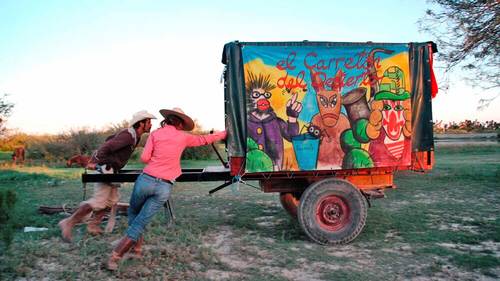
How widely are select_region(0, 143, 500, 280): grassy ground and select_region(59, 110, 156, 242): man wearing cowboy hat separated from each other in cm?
28

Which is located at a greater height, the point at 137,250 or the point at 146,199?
the point at 146,199

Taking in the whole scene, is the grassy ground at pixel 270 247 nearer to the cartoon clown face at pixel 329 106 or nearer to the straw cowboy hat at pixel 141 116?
the straw cowboy hat at pixel 141 116

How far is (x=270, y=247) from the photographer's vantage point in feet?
20.0

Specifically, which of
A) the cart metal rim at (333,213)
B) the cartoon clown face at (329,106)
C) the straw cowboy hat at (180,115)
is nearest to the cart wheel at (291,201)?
the cart metal rim at (333,213)

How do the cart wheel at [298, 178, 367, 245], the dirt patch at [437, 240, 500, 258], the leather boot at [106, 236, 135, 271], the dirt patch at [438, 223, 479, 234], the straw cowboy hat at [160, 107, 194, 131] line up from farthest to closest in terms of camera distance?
the dirt patch at [438, 223, 479, 234]
the cart wheel at [298, 178, 367, 245]
the dirt patch at [437, 240, 500, 258]
the straw cowboy hat at [160, 107, 194, 131]
the leather boot at [106, 236, 135, 271]

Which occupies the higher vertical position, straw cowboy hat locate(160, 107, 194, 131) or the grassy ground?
straw cowboy hat locate(160, 107, 194, 131)

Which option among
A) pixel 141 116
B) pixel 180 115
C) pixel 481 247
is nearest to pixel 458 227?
pixel 481 247

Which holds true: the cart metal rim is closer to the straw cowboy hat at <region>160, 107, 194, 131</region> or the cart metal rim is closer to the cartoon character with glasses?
the cartoon character with glasses

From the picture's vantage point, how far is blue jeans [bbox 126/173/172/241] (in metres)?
4.98

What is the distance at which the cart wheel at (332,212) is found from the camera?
623 cm

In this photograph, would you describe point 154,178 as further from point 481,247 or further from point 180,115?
point 481,247

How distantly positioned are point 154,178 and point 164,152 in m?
0.33

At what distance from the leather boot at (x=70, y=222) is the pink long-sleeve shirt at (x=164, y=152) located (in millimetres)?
1795

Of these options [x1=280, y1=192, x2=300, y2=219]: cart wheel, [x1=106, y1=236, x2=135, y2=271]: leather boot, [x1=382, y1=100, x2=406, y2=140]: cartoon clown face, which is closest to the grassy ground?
[x1=106, y1=236, x2=135, y2=271]: leather boot
